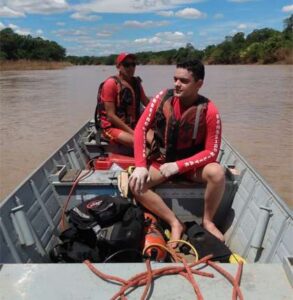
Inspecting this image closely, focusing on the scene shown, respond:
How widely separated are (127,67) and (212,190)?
226 cm

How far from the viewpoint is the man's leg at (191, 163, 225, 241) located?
3.22 meters

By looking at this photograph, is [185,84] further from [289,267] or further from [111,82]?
[111,82]

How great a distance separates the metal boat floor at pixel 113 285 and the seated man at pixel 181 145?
114cm

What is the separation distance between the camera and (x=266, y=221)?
289cm

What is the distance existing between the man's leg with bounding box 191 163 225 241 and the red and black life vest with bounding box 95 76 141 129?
6.62 ft

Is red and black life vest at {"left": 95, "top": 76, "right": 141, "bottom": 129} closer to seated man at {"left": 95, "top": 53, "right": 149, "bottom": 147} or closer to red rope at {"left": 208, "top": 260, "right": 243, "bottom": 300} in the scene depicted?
seated man at {"left": 95, "top": 53, "right": 149, "bottom": 147}

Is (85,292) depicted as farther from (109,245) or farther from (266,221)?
(266,221)

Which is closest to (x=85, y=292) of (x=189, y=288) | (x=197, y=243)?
(x=189, y=288)

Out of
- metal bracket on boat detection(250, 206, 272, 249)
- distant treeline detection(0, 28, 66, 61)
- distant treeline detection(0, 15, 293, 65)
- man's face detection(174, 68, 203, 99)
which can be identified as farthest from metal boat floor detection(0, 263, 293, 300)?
distant treeline detection(0, 28, 66, 61)

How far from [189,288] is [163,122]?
1.72 meters

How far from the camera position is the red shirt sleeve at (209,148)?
3285mm

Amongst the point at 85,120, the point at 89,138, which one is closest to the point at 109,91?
the point at 89,138

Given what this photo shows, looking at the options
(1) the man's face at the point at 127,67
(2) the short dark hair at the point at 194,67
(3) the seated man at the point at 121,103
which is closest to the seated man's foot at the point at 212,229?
(2) the short dark hair at the point at 194,67

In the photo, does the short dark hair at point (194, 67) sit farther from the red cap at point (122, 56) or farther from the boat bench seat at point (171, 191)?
the red cap at point (122, 56)
